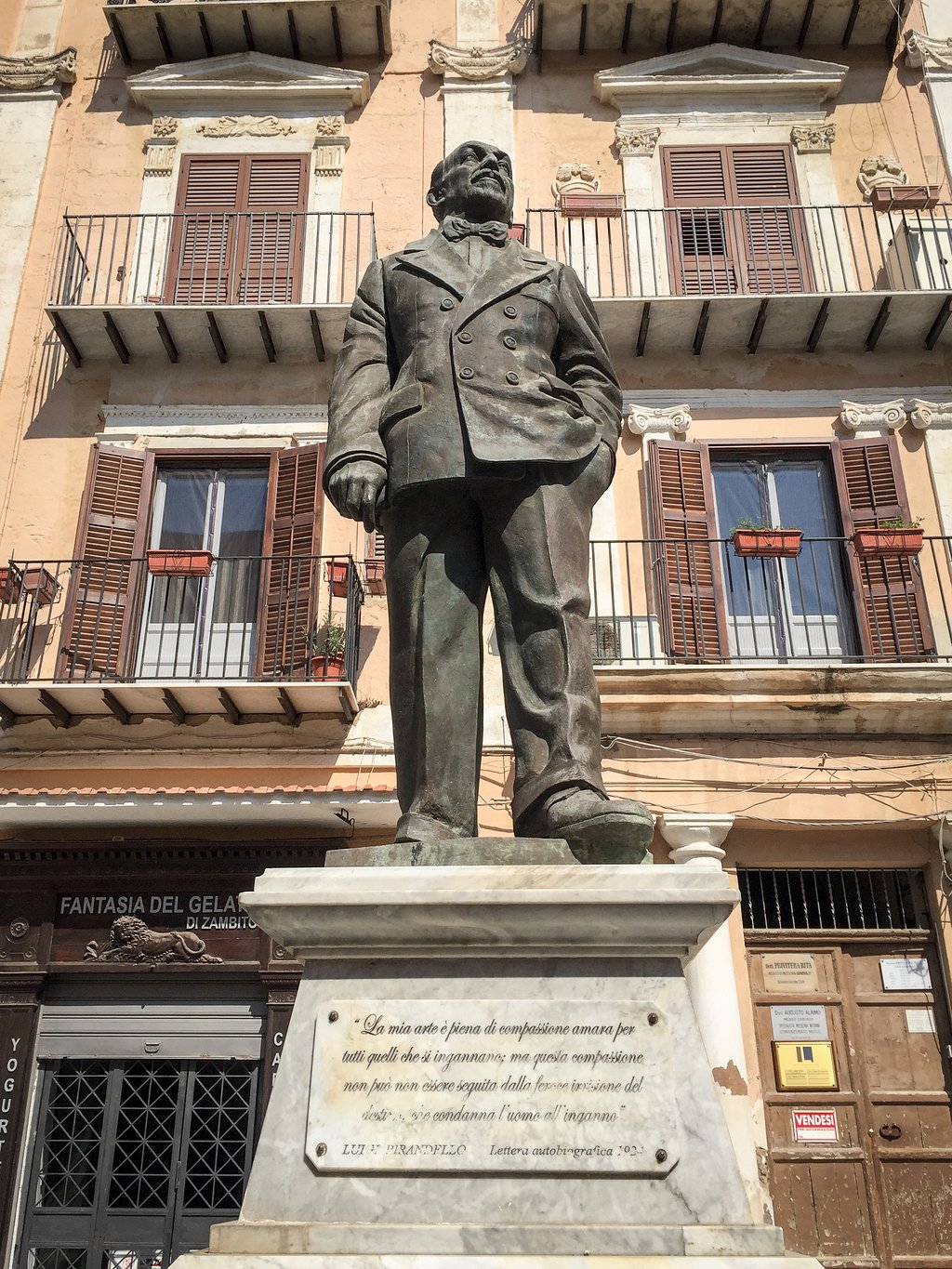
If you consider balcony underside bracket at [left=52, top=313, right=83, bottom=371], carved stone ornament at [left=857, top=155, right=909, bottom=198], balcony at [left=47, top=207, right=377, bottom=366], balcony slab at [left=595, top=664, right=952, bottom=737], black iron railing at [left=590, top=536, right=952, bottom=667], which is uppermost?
carved stone ornament at [left=857, top=155, right=909, bottom=198]

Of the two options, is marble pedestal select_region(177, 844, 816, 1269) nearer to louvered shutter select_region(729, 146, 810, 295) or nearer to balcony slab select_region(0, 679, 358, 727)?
balcony slab select_region(0, 679, 358, 727)

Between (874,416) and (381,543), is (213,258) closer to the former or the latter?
(381,543)

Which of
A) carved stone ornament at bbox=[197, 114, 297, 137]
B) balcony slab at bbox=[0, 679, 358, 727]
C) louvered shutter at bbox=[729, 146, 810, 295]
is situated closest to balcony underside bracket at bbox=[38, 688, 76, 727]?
balcony slab at bbox=[0, 679, 358, 727]

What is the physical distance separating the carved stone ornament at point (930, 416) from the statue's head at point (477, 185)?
8407 millimetres

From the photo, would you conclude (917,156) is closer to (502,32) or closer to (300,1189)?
(502,32)

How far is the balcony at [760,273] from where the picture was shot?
1127 centimetres

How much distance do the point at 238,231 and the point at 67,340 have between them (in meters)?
2.27

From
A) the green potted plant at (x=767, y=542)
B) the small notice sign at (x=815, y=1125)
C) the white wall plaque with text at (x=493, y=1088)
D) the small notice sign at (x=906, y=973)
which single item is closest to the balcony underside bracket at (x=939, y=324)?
the green potted plant at (x=767, y=542)

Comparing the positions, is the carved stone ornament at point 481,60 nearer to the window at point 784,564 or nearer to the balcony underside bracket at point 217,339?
the balcony underside bracket at point 217,339

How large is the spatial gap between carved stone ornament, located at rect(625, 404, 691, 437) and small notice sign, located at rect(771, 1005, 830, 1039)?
540 cm

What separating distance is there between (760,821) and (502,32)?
9419mm

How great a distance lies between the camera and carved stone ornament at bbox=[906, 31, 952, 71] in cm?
1288

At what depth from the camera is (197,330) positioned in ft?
38.3

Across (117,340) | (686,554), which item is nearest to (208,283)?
(117,340)
